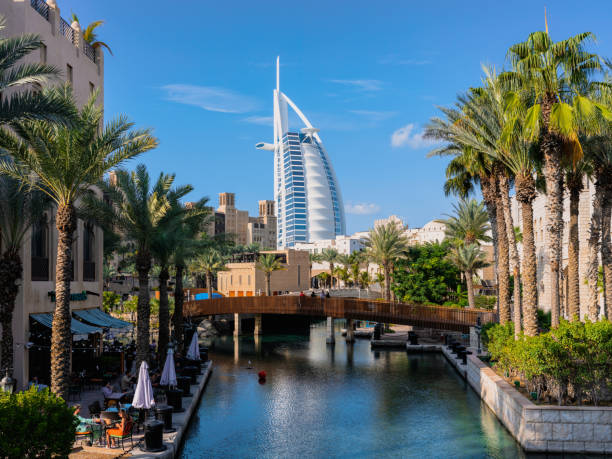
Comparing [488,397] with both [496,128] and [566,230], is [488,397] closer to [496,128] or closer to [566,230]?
[496,128]

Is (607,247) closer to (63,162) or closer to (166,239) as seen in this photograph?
(166,239)

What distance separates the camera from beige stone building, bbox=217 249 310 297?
79.6 m

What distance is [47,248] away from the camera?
24.8 m

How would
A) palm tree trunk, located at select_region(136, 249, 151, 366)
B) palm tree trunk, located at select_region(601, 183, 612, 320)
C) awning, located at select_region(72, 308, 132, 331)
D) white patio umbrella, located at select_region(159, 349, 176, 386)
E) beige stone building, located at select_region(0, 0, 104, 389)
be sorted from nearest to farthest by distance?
beige stone building, located at select_region(0, 0, 104, 389) → white patio umbrella, located at select_region(159, 349, 176, 386) → palm tree trunk, located at select_region(601, 183, 612, 320) → palm tree trunk, located at select_region(136, 249, 151, 366) → awning, located at select_region(72, 308, 132, 331)

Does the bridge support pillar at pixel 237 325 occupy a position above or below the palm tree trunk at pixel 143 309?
below

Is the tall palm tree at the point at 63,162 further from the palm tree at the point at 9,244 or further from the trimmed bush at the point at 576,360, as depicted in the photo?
the trimmed bush at the point at 576,360

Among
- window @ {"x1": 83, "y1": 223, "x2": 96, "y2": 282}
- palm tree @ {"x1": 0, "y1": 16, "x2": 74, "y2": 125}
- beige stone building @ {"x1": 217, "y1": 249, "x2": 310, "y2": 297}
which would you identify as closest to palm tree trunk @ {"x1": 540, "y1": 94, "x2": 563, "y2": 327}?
palm tree @ {"x1": 0, "y1": 16, "x2": 74, "y2": 125}

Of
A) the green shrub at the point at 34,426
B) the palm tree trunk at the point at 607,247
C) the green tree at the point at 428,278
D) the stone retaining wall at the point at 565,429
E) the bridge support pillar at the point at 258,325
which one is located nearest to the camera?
the green shrub at the point at 34,426

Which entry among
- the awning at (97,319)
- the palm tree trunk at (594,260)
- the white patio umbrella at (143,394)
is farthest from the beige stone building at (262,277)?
the white patio umbrella at (143,394)

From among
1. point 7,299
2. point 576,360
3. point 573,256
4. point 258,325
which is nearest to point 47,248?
point 7,299

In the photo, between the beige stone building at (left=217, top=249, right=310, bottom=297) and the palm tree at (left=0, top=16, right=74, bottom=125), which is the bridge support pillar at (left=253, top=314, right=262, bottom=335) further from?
the palm tree at (left=0, top=16, right=74, bottom=125)

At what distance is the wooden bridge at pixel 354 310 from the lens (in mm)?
36938

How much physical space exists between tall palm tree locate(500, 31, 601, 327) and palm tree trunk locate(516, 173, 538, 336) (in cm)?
77

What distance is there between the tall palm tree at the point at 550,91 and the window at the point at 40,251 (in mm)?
19468
